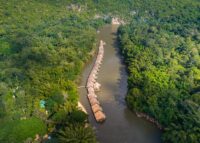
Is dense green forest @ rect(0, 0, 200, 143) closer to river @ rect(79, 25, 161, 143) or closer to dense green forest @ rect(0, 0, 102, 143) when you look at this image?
dense green forest @ rect(0, 0, 102, 143)

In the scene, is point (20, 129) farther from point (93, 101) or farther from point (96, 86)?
point (96, 86)

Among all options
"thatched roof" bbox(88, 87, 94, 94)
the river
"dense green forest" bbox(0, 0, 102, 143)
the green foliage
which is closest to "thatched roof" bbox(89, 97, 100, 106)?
the river

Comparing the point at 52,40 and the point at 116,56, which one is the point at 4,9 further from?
the point at 116,56

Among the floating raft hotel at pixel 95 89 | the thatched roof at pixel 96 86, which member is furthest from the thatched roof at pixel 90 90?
the thatched roof at pixel 96 86

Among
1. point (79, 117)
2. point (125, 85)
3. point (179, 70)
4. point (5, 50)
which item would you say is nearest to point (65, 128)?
point (79, 117)

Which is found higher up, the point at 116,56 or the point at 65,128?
the point at 65,128
